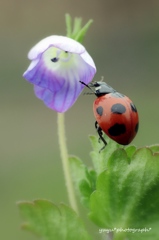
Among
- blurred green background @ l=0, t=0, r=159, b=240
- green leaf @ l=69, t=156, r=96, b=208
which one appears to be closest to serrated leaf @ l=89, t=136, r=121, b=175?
green leaf @ l=69, t=156, r=96, b=208

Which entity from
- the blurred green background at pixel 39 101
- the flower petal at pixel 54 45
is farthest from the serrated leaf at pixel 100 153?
the blurred green background at pixel 39 101

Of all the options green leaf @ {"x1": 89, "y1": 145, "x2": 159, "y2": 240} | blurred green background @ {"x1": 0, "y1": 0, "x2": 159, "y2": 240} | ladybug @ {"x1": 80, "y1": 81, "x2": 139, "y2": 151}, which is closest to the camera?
Answer: green leaf @ {"x1": 89, "y1": 145, "x2": 159, "y2": 240}

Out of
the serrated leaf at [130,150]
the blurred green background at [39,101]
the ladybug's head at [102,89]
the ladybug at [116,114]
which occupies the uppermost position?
the blurred green background at [39,101]

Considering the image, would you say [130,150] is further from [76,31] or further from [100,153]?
[76,31]

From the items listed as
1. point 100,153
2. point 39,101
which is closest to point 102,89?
point 100,153

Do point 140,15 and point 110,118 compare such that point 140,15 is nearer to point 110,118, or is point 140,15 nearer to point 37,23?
point 37,23

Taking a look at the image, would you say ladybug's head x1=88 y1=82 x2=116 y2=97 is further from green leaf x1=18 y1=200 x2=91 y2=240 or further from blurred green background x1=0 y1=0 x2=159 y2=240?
blurred green background x1=0 y1=0 x2=159 y2=240

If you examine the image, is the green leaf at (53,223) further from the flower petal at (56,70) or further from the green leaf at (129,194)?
the flower petal at (56,70)
